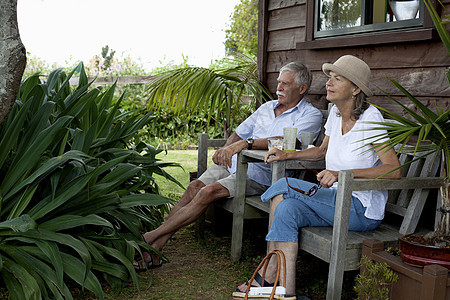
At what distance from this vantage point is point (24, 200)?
2756 mm

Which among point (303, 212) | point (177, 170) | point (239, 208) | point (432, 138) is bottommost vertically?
point (177, 170)

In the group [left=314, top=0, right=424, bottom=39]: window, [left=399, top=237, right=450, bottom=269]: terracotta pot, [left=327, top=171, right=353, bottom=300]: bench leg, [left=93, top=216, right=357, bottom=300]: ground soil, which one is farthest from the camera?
[left=314, top=0, right=424, bottom=39]: window

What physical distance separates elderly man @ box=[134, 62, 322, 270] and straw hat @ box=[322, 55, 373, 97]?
83 cm

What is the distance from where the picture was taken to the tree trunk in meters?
2.46

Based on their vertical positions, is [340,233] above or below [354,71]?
below

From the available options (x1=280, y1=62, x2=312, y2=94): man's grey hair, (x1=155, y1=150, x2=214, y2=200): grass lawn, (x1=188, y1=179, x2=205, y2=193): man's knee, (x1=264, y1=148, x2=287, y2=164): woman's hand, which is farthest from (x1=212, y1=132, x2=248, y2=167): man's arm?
(x1=155, y1=150, x2=214, y2=200): grass lawn

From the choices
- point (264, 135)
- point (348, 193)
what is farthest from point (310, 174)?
point (348, 193)

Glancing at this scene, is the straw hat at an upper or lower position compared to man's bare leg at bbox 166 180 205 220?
upper

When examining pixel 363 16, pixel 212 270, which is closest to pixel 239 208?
pixel 212 270

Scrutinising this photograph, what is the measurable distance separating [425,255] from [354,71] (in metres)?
1.09

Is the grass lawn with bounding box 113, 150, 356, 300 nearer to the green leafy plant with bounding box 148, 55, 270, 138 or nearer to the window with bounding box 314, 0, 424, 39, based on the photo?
the green leafy plant with bounding box 148, 55, 270, 138

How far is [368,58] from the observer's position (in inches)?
143

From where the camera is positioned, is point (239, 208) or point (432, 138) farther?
point (239, 208)

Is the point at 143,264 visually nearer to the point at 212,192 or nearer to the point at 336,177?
the point at 212,192
